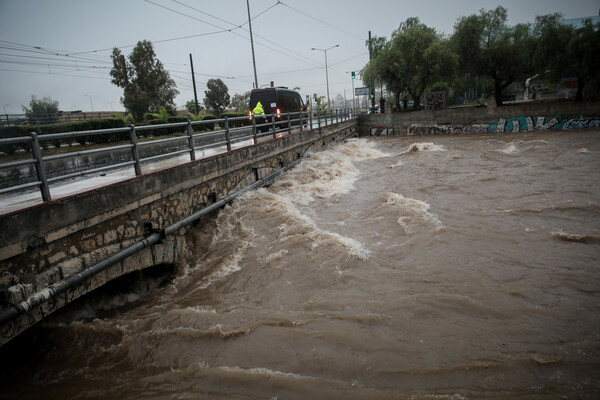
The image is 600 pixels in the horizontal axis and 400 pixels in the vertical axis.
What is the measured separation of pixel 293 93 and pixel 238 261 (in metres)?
15.2

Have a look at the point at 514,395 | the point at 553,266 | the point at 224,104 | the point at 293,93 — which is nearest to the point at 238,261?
the point at 514,395

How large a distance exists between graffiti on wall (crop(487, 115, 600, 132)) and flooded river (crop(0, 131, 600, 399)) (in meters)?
19.6

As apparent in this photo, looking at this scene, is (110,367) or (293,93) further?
(293,93)

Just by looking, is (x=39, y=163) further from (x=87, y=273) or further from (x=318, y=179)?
(x=318, y=179)

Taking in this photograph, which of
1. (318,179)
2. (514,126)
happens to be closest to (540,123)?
(514,126)

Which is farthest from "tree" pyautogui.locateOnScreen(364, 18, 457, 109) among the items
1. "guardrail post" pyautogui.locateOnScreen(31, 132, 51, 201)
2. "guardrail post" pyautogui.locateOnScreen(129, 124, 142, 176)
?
"guardrail post" pyautogui.locateOnScreen(31, 132, 51, 201)

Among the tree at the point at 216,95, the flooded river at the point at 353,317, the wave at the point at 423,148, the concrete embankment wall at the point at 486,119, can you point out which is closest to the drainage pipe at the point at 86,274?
the flooded river at the point at 353,317

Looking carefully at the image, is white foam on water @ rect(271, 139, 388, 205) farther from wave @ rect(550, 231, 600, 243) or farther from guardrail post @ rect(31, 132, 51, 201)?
guardrail post @ rect(31, 132, 51, 201)

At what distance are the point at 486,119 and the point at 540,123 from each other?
3714 mm

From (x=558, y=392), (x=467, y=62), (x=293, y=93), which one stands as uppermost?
(x=467, y=62)

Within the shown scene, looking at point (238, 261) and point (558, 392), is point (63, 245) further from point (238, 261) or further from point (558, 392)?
point (558, 392)

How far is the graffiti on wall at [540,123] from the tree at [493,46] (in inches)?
136

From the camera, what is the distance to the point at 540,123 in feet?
81.8

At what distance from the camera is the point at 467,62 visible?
28.3 meters
